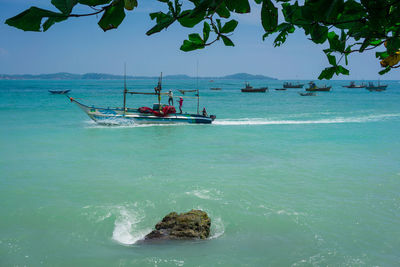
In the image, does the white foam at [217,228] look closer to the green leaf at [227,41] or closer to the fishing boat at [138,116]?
the green leaf at [227,41]

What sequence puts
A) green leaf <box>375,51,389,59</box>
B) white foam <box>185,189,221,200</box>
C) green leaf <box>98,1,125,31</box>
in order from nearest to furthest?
green leaf <box>98,1,125,31</box> → green leaf <box>375,51,389,59</box> → white foam <box>185,189,221,200</box>

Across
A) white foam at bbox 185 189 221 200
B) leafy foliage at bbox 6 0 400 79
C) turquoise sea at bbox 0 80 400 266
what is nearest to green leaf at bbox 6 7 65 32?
leafy foliage at bbox 6 0 400 79

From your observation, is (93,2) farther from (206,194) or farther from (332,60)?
(206,194)

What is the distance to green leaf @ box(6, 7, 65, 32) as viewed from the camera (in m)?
0.93

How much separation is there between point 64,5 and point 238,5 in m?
0.58

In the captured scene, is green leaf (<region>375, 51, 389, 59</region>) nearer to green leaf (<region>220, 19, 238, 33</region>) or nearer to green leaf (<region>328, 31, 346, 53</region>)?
green leaf (<region>328, 31, 346, 53</region>)

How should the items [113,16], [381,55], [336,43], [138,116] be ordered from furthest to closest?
[138,116] → [381,55] → [336,43] → [113,16]

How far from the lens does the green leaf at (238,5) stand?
1162mm

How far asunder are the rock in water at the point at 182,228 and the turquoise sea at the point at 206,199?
0.22m

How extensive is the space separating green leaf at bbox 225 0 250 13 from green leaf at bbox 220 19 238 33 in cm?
11

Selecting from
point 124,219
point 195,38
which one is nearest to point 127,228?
point 124,219

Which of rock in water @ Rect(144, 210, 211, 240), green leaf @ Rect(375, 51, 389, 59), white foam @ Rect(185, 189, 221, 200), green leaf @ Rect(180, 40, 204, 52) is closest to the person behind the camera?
green leaf @ Rect(180, 40, 204, 52)

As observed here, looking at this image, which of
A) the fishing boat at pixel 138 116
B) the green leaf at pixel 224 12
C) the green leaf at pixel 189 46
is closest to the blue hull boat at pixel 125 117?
the fishing boat at pixel 138 116

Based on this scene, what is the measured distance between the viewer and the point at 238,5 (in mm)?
Result: 1177
